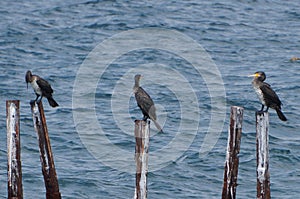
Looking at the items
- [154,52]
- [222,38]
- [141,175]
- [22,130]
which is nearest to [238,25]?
[222,38]

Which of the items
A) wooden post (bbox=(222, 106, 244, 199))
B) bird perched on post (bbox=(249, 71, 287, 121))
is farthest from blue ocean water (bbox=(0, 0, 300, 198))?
wooden post (bbox=(222, 106, 244, 199))

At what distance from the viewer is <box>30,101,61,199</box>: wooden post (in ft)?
37.8

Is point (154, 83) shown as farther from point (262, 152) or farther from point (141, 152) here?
point (141, 152)

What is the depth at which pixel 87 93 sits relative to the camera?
2381cm

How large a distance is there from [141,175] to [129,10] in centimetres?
2449

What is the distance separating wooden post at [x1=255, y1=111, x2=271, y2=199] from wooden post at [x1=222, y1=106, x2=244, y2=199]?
0.89 ft

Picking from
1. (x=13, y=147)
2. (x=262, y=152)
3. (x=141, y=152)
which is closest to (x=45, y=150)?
(x=13, y=147)

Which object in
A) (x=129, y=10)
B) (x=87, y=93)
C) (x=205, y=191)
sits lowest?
(x=205, y=191)

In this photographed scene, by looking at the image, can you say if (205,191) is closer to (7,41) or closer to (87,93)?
(87,93)

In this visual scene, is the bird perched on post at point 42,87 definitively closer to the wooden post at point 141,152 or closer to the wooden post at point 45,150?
the wooden post at point 45,150

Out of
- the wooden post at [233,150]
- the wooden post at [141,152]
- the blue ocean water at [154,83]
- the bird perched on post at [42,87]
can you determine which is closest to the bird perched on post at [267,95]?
the wooden post at [233,150]

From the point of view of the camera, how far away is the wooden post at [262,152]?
35.3ft

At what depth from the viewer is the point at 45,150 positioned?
11.7m

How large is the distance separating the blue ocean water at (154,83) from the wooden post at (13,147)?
389cm
